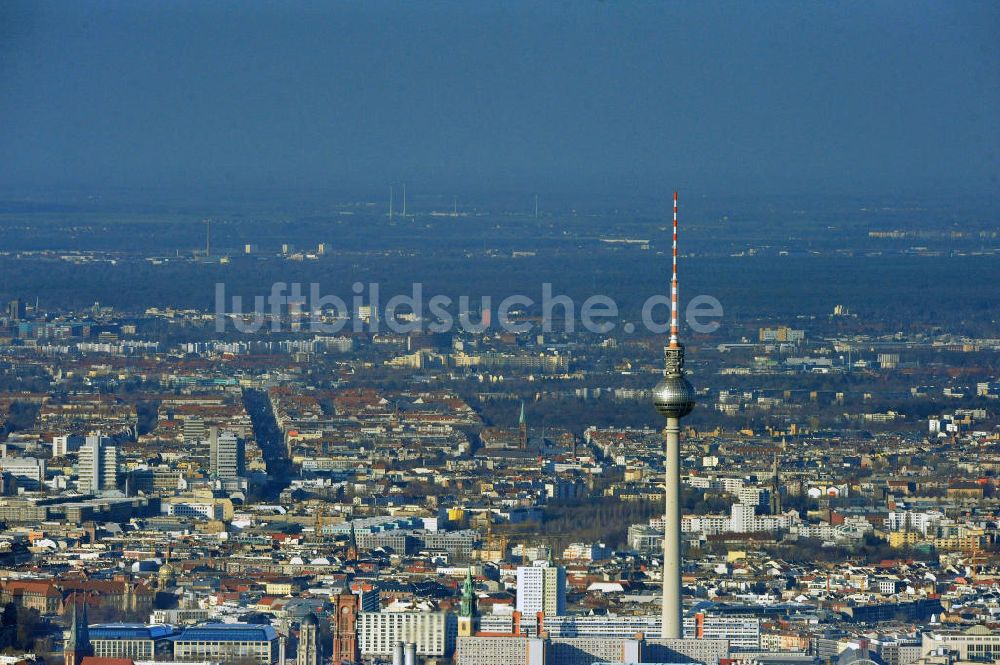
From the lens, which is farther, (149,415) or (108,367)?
(108,367)

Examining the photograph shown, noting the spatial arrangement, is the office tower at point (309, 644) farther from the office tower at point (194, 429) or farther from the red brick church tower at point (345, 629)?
the office tower at point (194, 429)

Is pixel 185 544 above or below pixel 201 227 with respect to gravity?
below

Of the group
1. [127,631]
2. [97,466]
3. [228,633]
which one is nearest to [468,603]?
[228,633]

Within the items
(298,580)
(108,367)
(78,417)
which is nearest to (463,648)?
(298,580)

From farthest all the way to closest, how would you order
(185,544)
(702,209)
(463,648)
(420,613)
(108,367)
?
(702,209), (108,367), (185,544), (420,613), (463,648)

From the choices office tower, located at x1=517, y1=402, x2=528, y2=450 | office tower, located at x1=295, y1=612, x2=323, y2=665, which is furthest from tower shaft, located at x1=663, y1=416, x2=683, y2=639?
office tower, located at x1=517, y1=402, x2=528, y2=450

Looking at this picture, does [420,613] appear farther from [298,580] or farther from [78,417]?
[78,417]

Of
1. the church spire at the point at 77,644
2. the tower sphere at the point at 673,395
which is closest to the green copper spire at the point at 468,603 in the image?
the tower sphere at the point at 673,395
